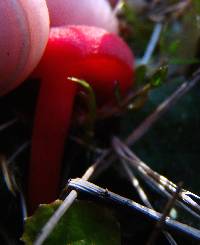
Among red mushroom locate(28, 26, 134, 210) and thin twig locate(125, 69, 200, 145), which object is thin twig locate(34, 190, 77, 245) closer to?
red mushroom locate(28, 26, 134, 210)

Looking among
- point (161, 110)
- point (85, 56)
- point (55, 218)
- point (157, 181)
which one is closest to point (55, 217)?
point (55, 218)

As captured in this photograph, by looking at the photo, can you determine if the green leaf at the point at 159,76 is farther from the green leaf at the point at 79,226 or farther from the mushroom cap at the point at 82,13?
the green leaf at the point at 79,226

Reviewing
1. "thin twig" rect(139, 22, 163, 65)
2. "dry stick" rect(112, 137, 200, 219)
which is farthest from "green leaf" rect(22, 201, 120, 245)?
"thin twig" rect(139, 22, 163, 65)

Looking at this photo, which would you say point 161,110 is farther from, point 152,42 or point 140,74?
point 152,42

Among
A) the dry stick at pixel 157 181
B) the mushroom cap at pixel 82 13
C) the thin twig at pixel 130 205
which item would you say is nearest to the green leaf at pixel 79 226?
the thin twig at pixel 130 205

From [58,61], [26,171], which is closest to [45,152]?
[26,171]

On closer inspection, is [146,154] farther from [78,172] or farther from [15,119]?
[15,119]

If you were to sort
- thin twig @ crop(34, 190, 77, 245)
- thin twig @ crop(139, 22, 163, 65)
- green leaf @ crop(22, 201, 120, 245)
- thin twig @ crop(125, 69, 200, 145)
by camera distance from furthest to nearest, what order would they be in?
thin twig @ crop(139, 22, 163, 65) < thin twig @ crop(125, 69, 200, 145) < green leaf @ crop(22, 201, 120, 245) < thin twig @ crop(34, 190, 77, 245)
